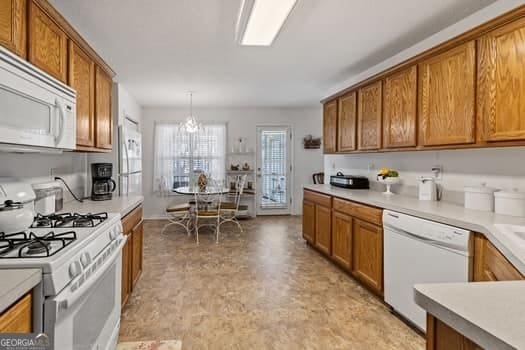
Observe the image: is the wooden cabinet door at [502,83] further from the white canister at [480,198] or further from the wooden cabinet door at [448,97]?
the white canister at [480,198]

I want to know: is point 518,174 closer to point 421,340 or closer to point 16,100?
point 421,340

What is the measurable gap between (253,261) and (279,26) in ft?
8.81

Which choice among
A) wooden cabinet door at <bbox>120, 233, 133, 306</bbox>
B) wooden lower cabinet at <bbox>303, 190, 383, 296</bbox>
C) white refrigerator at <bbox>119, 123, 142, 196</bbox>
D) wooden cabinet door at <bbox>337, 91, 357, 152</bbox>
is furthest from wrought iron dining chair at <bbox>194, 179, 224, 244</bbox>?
wooden cabinet door at <bbox>120, 233, 133, 306</bbox>

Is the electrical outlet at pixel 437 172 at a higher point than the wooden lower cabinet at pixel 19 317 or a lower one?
higher

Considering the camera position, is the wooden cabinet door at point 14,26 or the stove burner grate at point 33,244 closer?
the stove burner grate at point 33,244

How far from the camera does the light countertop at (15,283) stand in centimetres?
96

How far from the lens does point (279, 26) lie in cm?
257

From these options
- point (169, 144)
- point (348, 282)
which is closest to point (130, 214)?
point (348, 282)

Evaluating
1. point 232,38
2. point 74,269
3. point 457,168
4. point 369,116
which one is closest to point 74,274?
point 74,269

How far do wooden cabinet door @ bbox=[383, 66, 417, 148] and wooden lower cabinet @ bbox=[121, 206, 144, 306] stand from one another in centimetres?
252

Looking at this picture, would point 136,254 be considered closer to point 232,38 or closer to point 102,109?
point 102,109

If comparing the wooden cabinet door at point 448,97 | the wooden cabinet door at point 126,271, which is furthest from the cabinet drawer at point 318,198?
the wooden cabinet door at point 126,271

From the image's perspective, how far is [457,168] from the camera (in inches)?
110

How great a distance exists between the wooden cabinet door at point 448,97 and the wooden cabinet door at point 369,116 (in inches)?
25.5
